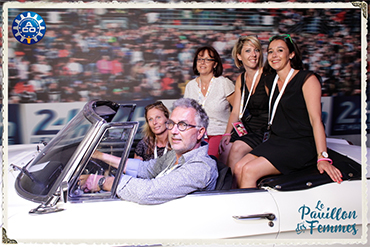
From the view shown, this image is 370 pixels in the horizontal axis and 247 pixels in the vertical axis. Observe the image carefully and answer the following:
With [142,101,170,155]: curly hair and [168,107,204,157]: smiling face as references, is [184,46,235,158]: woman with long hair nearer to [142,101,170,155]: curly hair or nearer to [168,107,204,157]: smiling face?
[142,101,170,155]: curly hair

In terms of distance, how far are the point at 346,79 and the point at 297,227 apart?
1686 mm

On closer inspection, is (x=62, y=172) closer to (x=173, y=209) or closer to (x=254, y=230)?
(x=173, y=209)

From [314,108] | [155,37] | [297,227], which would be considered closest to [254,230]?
[297,227]

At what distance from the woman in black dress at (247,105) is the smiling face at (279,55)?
234 mm

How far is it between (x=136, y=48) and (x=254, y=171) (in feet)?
4.47

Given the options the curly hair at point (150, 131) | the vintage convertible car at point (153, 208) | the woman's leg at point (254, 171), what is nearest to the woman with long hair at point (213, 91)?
the curly hair at point (150, 131)

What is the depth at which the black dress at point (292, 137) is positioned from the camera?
200 cm

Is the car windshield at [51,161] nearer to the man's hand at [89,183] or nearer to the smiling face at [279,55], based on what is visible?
the man's hand at [89,183]

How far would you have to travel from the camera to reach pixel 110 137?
66.6 inches

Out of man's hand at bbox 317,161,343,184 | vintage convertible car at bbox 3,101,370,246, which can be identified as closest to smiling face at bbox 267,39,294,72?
man's hand at bbox 317,161,343,184

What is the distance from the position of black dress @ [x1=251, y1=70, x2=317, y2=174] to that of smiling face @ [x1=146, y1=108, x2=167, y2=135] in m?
0.74

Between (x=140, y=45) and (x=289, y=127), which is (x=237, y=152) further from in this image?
(x=140, y=45)

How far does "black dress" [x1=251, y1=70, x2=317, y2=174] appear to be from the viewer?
200 cm

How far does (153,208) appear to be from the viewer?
1.59 meters
